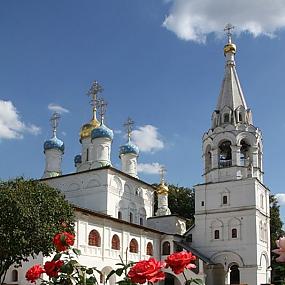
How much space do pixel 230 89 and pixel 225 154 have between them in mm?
4818

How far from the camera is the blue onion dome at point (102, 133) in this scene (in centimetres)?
3650

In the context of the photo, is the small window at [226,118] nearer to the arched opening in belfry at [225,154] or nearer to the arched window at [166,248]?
the arched opening in belfry at [225,154]

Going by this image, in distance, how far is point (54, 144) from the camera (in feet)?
125

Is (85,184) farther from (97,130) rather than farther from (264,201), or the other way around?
(264,201)

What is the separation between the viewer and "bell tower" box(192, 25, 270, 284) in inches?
1324

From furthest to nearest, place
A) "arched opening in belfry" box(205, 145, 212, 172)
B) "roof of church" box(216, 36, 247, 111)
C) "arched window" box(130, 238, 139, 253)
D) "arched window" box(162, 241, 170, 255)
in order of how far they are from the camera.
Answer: "arched opening in belfry" box(205, 145, 212, 172)
"roof of church" box(216, 36, 247, 111)
"arched window" box(162, 241, 170, 255)
"arched window" box(130, 238, 139, 253)

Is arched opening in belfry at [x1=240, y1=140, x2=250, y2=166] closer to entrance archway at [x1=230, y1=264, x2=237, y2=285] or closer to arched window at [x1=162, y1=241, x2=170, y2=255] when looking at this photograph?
entrance archway at [x1=230, y1=264, x2=237, y2=285]

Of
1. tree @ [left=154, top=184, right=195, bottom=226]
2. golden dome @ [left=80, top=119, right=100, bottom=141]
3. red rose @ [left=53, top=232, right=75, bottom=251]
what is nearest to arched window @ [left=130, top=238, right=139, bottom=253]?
golden dome @ [left=80, top=119, right=100, bottom=141]

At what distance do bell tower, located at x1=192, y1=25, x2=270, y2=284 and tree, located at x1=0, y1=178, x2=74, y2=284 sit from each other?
15794 mm

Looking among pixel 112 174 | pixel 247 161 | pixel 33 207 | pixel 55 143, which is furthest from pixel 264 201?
pixel 33 207

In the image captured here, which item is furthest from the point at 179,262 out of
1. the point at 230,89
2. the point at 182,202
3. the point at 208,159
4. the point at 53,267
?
the point at 182,202

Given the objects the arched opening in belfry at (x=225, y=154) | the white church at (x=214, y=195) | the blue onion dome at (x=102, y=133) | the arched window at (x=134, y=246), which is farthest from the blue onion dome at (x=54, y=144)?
the arched opening in belfry at (x=225, y=154)

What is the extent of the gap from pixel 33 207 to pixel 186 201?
97.1 feet

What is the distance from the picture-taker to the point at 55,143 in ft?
125
